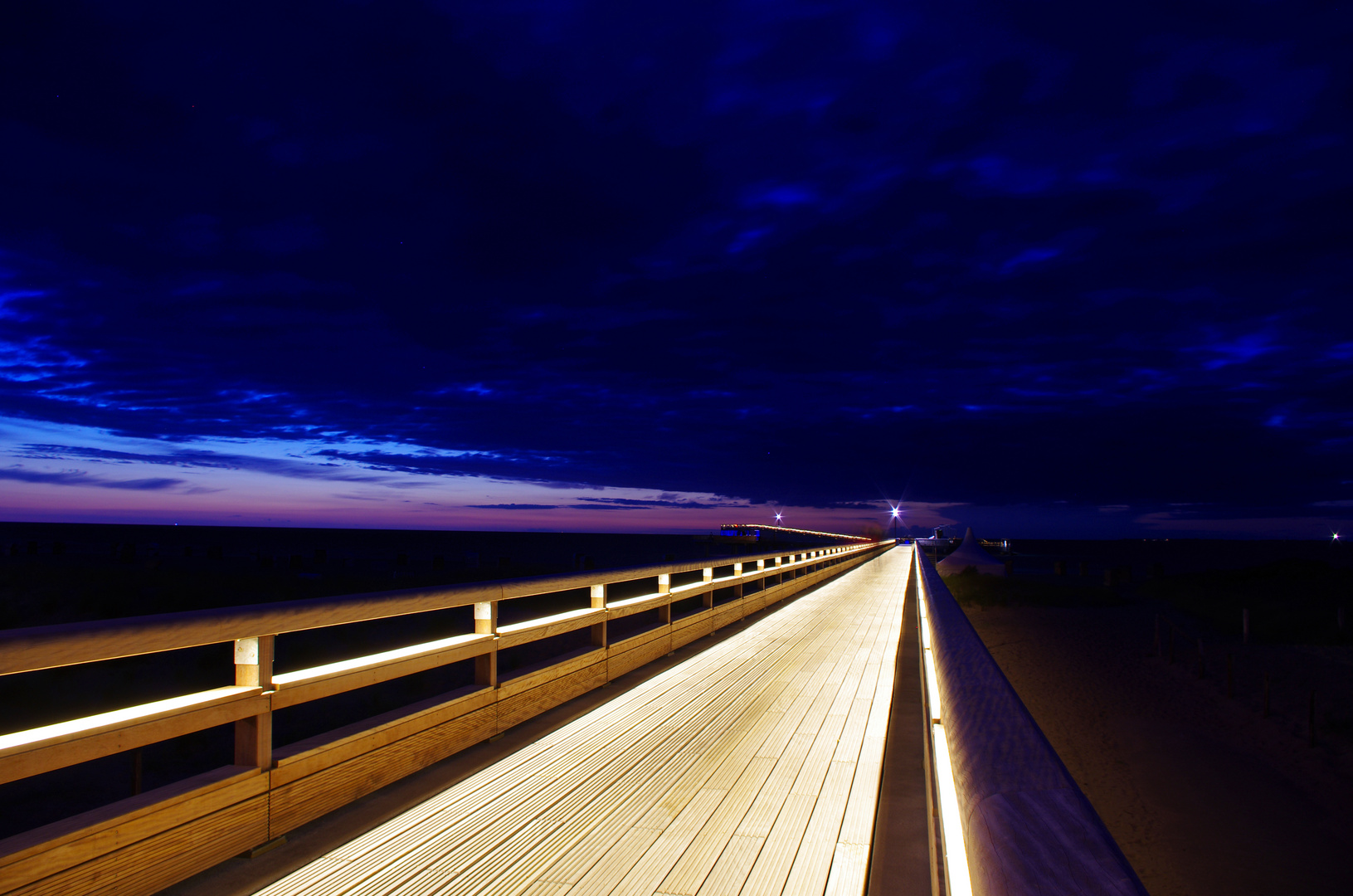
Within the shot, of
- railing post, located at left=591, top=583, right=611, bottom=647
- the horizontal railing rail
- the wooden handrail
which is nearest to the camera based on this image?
the horizontal railing rail

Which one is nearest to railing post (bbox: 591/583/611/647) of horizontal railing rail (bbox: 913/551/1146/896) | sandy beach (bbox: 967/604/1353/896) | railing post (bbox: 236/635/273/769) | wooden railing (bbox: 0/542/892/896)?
wooden railing (bbox: 0/542/892/896)

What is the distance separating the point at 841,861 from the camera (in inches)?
117

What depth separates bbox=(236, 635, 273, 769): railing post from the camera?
2896 mm

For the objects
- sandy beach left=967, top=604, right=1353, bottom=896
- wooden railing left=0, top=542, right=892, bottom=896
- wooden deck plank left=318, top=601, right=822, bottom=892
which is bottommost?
sandy beach left=967, top=604, right=1353, bottom=896

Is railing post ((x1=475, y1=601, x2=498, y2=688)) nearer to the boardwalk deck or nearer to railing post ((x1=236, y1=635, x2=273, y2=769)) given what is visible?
the boardwalk deck

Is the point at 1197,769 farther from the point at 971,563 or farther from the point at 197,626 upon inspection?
the point at 971,563

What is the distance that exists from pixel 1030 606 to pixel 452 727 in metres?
50.4

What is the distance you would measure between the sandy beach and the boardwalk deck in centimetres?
1366

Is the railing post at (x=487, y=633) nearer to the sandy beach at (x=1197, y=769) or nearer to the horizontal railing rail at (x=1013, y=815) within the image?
the horizontal railing rail at (x=1013, y=815)

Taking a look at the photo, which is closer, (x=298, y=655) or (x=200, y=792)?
(x=200, y=792)

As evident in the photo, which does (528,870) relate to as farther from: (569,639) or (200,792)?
(569,639)

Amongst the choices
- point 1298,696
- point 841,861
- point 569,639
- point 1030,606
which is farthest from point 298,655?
point 1030,606

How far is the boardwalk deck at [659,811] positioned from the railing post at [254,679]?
1.66 ft

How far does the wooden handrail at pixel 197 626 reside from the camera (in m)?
2.15
